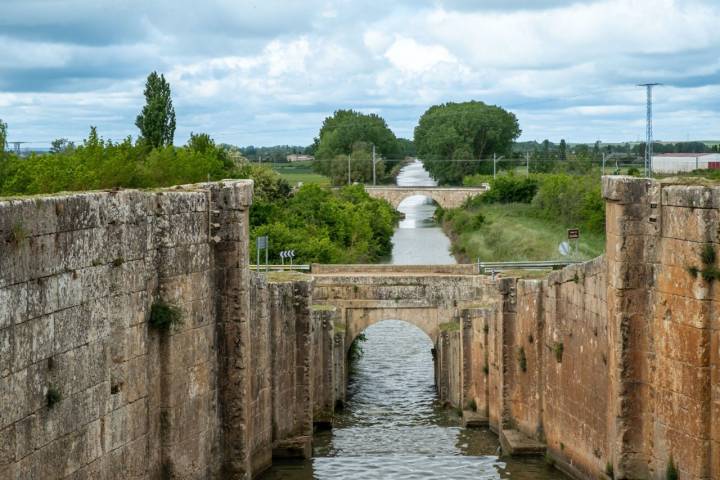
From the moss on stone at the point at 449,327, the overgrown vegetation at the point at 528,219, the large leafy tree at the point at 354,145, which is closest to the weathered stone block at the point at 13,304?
the moss on stone at the point at 449,327

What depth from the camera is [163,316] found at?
18.6m

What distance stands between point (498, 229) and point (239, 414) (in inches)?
2108

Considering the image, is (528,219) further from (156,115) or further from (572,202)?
(156,115)

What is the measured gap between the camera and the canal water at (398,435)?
85.3 feet

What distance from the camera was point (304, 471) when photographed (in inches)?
1017

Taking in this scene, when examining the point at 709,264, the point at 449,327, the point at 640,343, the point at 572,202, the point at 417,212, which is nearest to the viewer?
the point at 709,264

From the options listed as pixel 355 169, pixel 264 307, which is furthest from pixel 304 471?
pixel 355 169

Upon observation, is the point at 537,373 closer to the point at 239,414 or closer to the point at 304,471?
the point at 304,471

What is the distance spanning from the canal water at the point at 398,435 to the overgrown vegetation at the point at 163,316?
6724 millimetres

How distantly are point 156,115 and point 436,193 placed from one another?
44.4 meters

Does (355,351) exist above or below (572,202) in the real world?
below

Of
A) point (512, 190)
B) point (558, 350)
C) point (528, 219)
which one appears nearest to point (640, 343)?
point (558, 350)

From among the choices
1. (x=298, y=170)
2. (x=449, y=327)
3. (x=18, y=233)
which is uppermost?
(x=298, y=170)

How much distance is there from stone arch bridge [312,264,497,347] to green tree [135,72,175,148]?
85.4 ft
